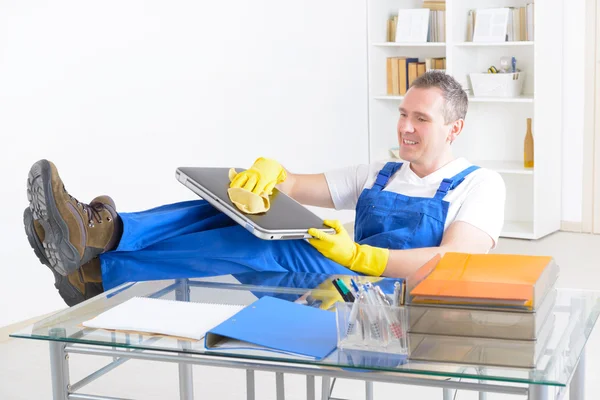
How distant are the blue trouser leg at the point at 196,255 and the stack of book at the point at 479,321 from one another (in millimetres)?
714

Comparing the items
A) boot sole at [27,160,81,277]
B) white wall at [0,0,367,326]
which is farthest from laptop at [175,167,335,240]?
white wall at [0,0,367,326]

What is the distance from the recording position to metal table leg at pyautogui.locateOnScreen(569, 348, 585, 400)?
1715 millimetres

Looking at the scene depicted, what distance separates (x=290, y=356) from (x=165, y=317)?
13.6 inches

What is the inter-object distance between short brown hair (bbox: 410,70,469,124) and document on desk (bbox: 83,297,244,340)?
111 cm

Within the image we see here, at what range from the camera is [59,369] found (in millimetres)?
1799

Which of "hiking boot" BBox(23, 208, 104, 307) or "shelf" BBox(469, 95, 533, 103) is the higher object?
"shelf" BBox(469, 95, 533, 103)

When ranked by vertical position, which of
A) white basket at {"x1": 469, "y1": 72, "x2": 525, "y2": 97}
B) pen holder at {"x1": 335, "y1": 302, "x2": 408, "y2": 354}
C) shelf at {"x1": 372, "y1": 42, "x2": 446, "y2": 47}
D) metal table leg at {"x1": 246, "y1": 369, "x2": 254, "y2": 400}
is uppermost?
shelf at {"x1": 372, "y1": 42, "x2": 446, "y2": 47}

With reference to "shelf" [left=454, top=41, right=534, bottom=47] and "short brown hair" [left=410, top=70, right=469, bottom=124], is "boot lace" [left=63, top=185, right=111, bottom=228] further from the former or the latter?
"shelf" [left=454, top=41, right=534, bottom=47]

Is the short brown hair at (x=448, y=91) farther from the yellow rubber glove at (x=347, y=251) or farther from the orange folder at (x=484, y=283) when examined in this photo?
the orange folder at (x=484, y=283)

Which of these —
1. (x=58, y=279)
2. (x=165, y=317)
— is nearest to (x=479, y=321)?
(x=165, y=317)

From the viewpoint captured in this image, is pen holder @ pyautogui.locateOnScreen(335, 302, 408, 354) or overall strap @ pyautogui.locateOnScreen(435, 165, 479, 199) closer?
pen holder @ pyautogui.locateOnScreen(335, 302, 408, 354)

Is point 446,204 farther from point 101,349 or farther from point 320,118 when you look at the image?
point 320,118

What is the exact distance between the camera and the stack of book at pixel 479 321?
1.42 meters

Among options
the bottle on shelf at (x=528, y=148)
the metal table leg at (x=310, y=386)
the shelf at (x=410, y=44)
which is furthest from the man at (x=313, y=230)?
the shelf at (x=410, y=44)
